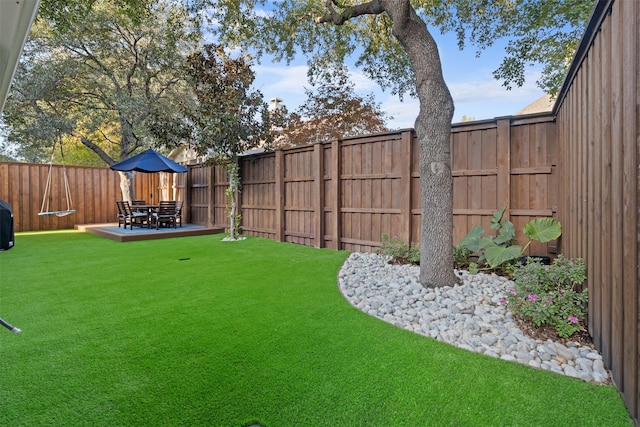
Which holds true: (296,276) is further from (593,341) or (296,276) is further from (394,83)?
(394,83)

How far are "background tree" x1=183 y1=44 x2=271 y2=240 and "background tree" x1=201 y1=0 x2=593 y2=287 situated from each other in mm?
975

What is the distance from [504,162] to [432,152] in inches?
53.6

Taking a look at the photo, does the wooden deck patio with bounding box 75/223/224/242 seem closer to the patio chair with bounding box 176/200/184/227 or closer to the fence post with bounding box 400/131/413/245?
the patio chair with bounding box 176/200/184/227

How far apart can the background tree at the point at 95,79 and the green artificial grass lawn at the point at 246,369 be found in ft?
22.9

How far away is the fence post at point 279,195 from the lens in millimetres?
7414

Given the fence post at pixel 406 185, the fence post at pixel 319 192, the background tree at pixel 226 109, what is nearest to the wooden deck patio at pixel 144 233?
the background tree at pixel 226 109

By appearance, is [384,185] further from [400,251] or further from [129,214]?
[129,214]

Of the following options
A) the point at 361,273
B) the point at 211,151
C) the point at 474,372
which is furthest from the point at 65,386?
the point at 211,151

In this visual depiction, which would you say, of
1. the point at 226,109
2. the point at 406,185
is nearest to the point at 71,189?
the point at 226,109

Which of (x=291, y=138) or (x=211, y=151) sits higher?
(x=291, y=138)

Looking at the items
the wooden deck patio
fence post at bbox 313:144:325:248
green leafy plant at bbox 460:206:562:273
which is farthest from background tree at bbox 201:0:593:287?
the wooden deck patio

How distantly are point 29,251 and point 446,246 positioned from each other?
7.44m

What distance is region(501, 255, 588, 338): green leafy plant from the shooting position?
2467 millimetres

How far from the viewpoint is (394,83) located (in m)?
7.77
